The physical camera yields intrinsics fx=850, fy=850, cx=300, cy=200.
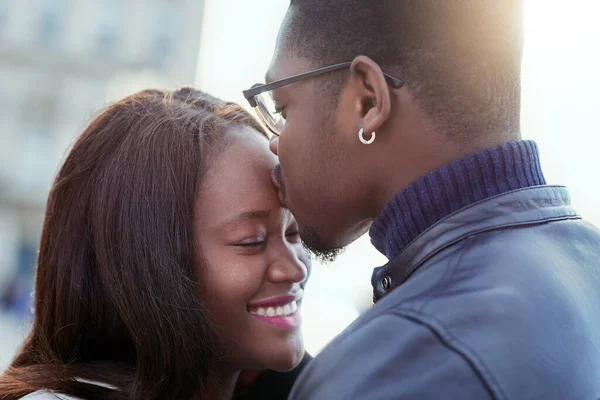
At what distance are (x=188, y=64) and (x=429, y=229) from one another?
32730 millimetres

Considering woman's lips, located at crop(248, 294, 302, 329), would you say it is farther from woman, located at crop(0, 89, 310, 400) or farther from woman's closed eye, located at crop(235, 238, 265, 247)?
woman's closed eye, located at crop(235, 238, 265, 247)

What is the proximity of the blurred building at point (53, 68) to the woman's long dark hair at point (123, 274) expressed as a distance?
2645 centimetres

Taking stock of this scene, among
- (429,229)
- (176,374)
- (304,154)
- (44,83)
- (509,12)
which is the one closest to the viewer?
(429,229)

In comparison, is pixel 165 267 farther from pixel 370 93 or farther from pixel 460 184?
pixel 460 184

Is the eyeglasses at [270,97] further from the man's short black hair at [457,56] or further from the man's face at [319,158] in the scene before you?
the man's short black hair at [457,56]

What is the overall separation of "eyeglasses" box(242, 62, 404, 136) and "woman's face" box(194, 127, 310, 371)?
40cm

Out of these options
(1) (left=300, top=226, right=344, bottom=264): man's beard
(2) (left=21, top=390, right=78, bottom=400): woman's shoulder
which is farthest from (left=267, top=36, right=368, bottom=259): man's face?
(2) (left=21, top=390, right=78, bottom=400): woman's shoulder

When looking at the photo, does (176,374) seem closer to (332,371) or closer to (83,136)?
(83,136)

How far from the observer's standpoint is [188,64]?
33781mm

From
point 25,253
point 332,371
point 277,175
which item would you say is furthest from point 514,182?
point 25,253

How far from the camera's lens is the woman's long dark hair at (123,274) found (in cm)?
272

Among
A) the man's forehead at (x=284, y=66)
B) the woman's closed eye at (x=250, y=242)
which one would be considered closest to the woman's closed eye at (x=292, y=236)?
the woman's closed eye at (x=250, y=242)

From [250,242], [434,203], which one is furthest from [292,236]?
[434,203]

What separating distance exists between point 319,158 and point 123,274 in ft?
3.10
